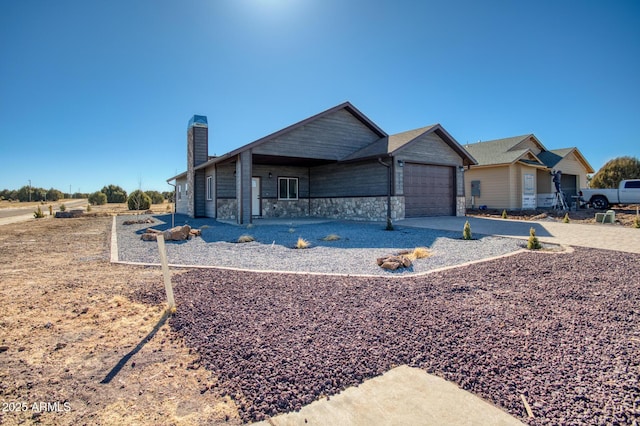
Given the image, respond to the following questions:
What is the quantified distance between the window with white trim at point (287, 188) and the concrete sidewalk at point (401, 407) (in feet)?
52.7

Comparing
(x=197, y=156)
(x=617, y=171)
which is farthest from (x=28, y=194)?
(x=617, y=171)

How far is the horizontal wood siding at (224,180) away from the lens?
16703 mm

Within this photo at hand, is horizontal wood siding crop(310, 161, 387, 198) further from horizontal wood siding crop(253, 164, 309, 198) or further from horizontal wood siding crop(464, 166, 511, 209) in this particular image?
horizontal wood siding crop(464, 166, 511, 209)

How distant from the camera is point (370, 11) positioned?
10961 mm

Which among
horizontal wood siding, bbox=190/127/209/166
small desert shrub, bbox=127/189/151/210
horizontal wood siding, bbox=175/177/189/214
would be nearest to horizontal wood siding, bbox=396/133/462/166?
horizontal wood siding, bbox=190/127/209/166

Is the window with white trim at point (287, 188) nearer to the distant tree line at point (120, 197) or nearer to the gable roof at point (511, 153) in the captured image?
the gable roof at point (511, 153)

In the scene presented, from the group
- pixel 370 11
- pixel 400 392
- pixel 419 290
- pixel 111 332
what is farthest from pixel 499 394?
pixel 370 11

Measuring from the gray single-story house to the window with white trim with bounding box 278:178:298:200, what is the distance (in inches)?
2.2

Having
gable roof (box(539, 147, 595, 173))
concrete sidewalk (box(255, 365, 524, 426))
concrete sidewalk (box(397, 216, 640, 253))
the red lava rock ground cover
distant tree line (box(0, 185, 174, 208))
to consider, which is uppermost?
gable roof (box(539, 147, 595, 173))

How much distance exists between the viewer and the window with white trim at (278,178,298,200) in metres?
18.0

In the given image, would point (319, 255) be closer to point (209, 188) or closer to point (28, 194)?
point (209, 188)

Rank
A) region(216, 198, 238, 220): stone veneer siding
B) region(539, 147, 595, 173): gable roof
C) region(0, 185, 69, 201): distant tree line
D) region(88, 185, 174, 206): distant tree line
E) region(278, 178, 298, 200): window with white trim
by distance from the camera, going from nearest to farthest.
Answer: region(216, 198, 238, 220): stone veneer siding → region(278, 178, 298, 200): window with white trim → region(539, 147, 595, 173): gable roof → region(88, 185, 174, 206): distant tree line → region(0, 185, 69, 201): distant tree line

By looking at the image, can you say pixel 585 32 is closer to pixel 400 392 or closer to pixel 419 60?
pixel 419 60

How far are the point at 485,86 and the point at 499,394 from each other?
16381 millimetres
